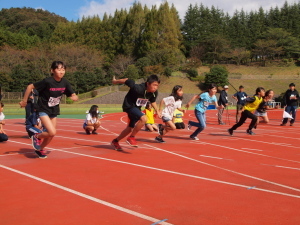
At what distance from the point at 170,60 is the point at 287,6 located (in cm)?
4953

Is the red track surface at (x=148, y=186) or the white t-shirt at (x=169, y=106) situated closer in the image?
the red track surface at (x=148, y=186)

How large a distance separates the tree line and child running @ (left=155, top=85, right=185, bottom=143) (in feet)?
149

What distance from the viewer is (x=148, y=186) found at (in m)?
5.08

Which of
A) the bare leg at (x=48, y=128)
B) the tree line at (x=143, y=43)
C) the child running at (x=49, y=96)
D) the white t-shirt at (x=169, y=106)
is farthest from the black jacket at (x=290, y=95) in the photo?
the tree line at (x=143, y=43)

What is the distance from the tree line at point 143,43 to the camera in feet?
193

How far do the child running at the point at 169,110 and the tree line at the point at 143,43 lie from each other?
45.4 m

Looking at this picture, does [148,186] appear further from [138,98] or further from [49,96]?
[138,98]

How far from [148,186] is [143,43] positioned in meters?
71.7

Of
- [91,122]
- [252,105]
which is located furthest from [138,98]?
[252,105]

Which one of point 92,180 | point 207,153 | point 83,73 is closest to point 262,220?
point 92,180

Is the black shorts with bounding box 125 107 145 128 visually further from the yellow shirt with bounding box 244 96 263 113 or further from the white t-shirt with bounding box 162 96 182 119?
the yellow shirt with bounding box 244 96 263 113

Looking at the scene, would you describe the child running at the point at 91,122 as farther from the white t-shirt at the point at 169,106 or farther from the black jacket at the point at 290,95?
the black jacket at the point at 290,95

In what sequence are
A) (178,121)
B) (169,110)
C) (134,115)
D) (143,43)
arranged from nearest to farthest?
(134,115)
(169,110)
(178,121)
(143,43)

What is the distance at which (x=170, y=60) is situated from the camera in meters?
68.0
